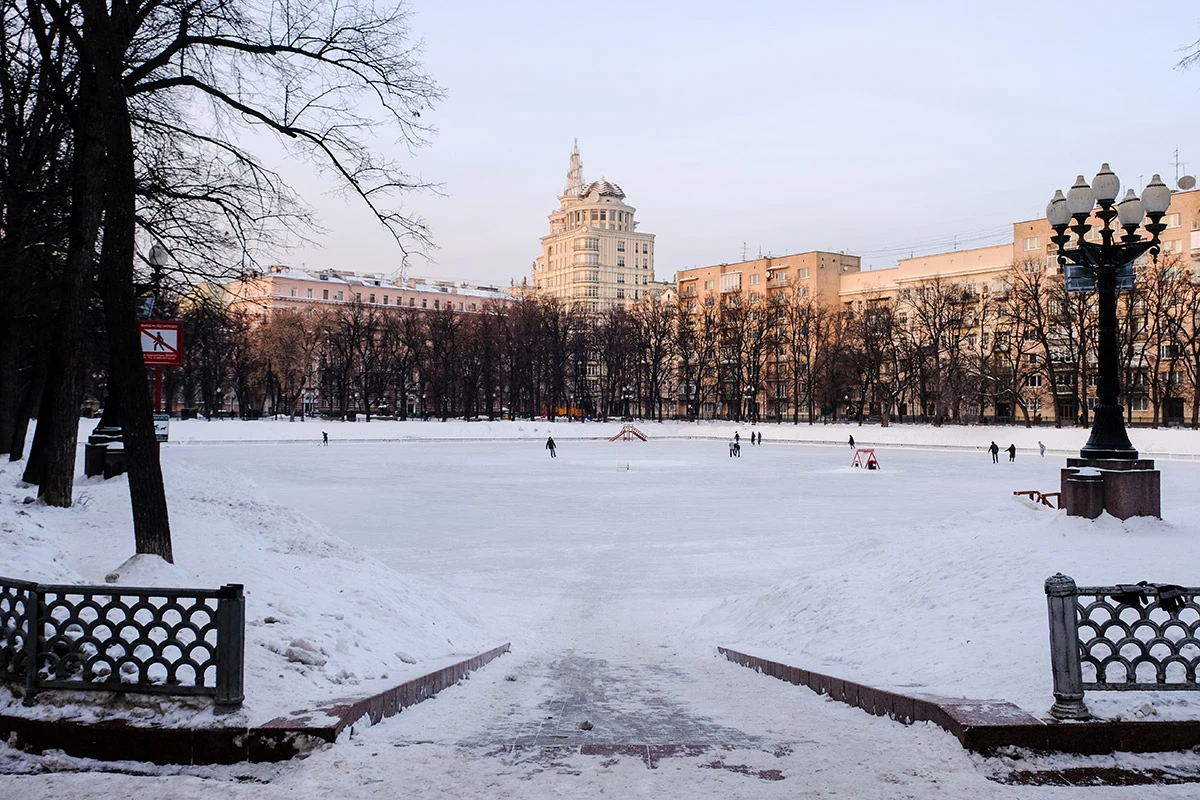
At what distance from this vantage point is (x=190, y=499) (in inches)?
578

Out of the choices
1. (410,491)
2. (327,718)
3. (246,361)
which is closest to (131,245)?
(327,718)

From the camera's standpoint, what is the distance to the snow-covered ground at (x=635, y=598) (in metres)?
5.30

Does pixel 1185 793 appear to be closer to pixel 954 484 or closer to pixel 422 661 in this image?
pixel 422 661

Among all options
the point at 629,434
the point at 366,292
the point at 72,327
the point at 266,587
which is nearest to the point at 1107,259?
the point at 266,587

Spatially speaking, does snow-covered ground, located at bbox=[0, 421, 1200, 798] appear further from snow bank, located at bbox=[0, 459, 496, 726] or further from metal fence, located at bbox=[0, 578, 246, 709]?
metal fence, located at bbox=[0, 578, 246, 709]

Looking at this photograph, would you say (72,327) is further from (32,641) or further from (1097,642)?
Result: (1097,642)

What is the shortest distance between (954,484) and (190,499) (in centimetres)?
2902

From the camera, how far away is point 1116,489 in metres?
10.8

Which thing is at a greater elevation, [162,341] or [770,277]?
[770,277]

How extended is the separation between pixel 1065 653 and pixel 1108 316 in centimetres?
869

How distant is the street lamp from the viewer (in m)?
12.0

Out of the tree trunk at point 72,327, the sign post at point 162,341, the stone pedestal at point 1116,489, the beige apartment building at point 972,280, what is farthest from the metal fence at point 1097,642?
the beige apartment building at point 972,280

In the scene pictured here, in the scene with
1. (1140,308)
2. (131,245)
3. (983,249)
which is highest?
(983,249)

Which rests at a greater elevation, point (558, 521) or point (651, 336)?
point (651, 336)
